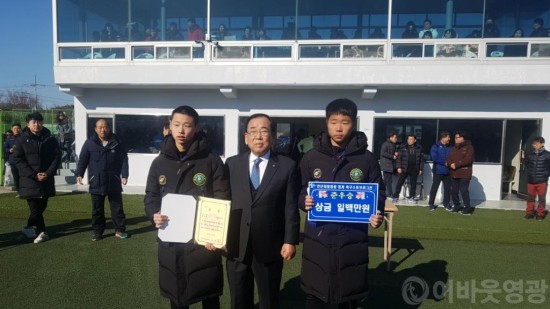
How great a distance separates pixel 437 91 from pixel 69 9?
10271 mm

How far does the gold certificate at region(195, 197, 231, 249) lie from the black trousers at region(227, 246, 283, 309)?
0.36 m

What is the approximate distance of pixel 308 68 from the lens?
954 centimetres

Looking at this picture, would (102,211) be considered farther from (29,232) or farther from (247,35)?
(247,35)

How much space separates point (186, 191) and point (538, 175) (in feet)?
27.1

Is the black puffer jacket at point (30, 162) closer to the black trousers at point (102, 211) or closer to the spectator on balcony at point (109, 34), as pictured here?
the black trousers at point (102, 211)

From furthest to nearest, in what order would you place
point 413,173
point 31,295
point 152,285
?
point 413,173 → point 152,285 → point 31,295

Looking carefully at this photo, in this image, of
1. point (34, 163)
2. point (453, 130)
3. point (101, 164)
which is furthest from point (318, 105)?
point (34, 163)

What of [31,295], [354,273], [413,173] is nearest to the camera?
[354,273]

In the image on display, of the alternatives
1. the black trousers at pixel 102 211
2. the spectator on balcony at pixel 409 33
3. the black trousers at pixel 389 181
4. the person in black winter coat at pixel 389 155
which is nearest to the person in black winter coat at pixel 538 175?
the person in black winter coat at pixel 389 155

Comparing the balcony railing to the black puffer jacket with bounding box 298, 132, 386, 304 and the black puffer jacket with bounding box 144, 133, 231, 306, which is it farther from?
the black puffer jacket with bounding box 144, 133, 231, 306

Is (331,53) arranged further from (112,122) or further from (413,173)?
(112,122)

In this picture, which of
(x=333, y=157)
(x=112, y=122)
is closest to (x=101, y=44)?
(x=112, y=122)

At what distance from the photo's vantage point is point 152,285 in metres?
4.50

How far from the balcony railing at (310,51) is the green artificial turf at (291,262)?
4.03 m
